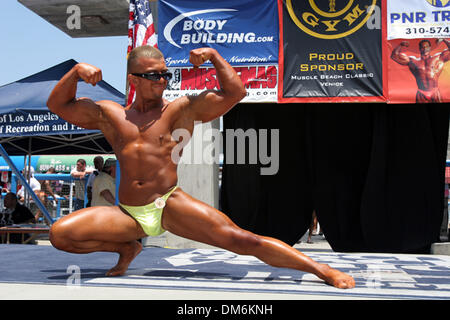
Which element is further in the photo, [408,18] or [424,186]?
[424,186]

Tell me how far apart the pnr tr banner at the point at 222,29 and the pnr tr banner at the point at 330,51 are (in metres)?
0.17

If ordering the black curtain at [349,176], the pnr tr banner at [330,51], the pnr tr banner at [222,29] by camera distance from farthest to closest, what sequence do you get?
the black curtain at [349,176], the pnr tr banner at [222,29], the pnr tr banner at [330,51]

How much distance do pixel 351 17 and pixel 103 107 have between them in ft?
12.5

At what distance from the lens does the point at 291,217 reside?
6.10 metres

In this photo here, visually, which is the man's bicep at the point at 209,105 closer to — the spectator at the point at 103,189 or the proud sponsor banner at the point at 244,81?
the proud sponsor banner at the point at 244,81

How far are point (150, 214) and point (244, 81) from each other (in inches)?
130

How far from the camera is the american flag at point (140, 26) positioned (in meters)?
5.95

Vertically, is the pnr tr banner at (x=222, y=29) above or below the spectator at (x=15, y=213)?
above

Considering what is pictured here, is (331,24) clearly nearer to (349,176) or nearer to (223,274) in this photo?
(349,176)

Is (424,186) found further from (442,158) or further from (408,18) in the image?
(408,18)

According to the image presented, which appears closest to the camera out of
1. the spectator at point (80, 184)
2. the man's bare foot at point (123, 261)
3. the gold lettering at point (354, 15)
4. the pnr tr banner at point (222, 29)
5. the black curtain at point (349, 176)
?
the man's bare foot at point (123, 261)

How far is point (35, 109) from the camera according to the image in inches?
228

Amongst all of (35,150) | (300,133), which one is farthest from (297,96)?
(35,150)

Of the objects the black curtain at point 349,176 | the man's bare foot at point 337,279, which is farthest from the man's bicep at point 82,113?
the black curtain at point 349,176
